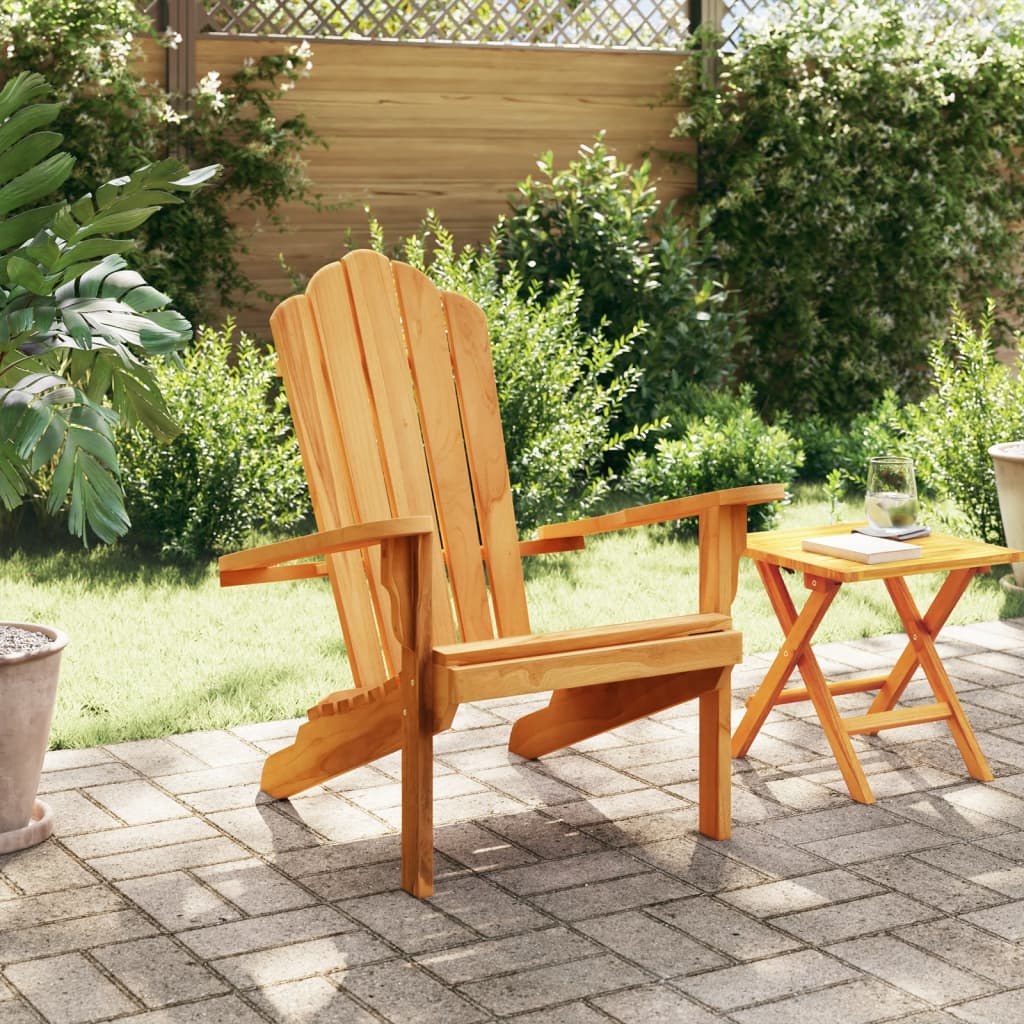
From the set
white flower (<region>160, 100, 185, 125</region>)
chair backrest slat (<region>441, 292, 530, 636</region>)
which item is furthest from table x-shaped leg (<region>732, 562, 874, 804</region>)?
white flower (<region>160, 100, 185, 125</region>)

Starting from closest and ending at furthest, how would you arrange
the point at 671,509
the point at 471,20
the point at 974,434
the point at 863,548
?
the point at 671,509
the point at 863,548
the point at 974,434
the point at 471,20

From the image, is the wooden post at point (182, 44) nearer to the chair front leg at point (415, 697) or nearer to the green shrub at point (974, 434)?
the green shrub at point (974, 434)

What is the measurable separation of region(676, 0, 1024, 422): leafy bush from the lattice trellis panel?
11.0 inches

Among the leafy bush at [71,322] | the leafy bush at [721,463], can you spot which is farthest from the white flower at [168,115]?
the leafy bush at [71,322]

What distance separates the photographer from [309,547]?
8.67ft

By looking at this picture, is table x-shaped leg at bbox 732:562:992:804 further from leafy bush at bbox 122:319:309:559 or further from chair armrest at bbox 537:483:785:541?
leafy bush at bbox 122:319:309:559

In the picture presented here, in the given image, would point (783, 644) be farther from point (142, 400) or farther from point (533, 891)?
point (142, 400)

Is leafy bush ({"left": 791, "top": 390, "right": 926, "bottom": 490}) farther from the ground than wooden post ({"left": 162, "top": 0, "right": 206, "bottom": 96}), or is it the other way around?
wooden post ({"left": 162, "top": 0, "right": 206, "bottom": 96})

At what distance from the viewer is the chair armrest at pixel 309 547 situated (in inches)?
98.9

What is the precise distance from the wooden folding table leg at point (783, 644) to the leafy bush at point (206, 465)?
8.15 feet

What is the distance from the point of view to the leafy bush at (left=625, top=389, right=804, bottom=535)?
5922 millimetres

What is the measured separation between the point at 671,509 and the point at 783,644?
535mm

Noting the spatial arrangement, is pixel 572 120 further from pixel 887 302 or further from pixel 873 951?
pixel 873 951

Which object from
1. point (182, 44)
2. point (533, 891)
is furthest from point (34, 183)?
point (182, 44)
